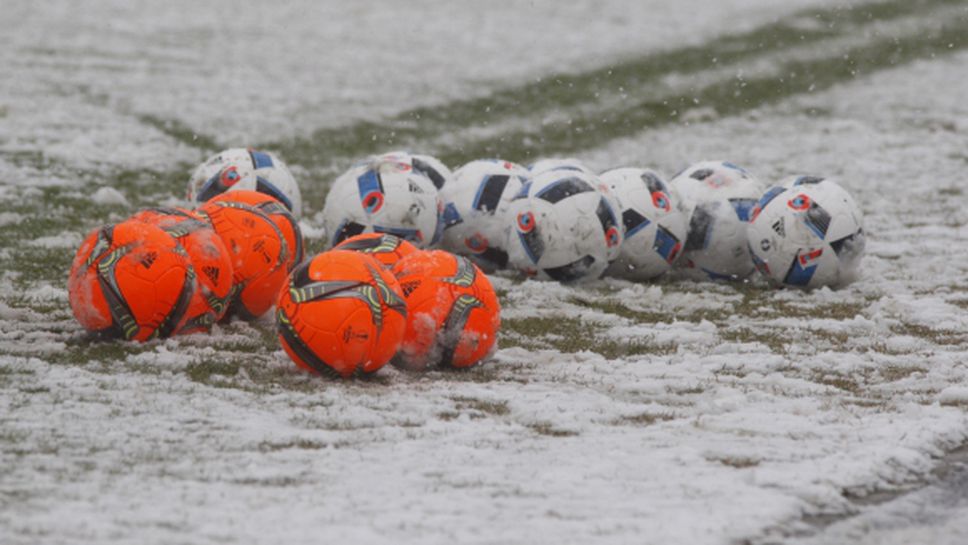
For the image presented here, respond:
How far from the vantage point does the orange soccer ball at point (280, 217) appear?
32.6ft

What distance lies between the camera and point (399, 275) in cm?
874

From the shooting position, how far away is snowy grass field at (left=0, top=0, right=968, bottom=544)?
19.6 feet

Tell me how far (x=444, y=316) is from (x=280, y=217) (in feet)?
6.72

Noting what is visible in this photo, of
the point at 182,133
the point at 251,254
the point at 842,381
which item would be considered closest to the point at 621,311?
the point at 842,381

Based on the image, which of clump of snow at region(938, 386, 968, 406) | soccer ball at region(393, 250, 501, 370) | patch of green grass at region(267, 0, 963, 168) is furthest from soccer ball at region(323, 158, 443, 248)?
patch of green grass at region(267, 0, 963, 168)

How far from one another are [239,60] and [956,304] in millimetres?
15286

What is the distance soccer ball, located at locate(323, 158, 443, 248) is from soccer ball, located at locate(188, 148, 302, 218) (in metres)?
0.97

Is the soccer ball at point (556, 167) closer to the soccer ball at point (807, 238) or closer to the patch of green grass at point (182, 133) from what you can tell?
the soccer ball at point (807, 238)

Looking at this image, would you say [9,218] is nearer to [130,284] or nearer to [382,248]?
[130,284]

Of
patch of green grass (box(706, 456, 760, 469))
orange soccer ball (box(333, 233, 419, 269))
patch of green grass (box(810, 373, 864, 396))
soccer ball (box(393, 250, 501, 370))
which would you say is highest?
orange soccer ball (box(333, 233, 419, 269))

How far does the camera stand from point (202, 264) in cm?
899

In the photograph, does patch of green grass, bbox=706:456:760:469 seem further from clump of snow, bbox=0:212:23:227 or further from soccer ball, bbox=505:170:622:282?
clump of snow, bbox=0:212:23:227

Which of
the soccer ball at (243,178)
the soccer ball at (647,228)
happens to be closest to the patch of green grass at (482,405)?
A: the soccer ball at (647,228)

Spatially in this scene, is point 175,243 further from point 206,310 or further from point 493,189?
point 493,189
